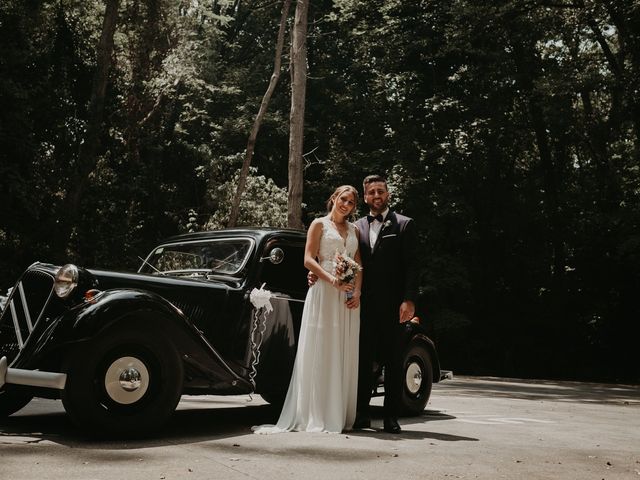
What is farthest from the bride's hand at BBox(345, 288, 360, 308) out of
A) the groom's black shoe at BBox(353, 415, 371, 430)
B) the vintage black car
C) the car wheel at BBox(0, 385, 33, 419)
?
the car wheel at BBox(0, 385, 33, 419)

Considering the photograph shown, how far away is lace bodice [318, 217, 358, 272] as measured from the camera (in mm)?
6613

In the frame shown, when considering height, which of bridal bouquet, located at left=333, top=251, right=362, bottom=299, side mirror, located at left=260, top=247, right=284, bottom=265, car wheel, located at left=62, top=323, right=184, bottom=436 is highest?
side mirror, located at left=260, top=247, right=284, bottom=265

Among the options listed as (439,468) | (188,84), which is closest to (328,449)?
(439,468)

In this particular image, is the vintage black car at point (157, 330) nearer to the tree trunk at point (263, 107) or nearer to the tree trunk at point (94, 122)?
the tree trunk at point (263, 107)

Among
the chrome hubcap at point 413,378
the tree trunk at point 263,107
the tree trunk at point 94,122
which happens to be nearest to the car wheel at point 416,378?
the chrome hubcap at point 413,378

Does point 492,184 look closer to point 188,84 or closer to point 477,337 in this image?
point 477,337

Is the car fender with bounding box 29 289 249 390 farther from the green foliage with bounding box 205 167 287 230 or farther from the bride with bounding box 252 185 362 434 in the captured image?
the green foliage with bounding box 205 167 287 230

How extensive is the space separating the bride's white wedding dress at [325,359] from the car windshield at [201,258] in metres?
0.92

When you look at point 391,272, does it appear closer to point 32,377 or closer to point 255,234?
point 255,234

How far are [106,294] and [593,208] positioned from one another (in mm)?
21746

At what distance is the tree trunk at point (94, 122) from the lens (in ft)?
70.7

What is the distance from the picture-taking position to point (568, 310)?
25.9m

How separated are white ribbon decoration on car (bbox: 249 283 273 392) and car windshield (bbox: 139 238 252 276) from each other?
391mm

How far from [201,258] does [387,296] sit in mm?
2037
